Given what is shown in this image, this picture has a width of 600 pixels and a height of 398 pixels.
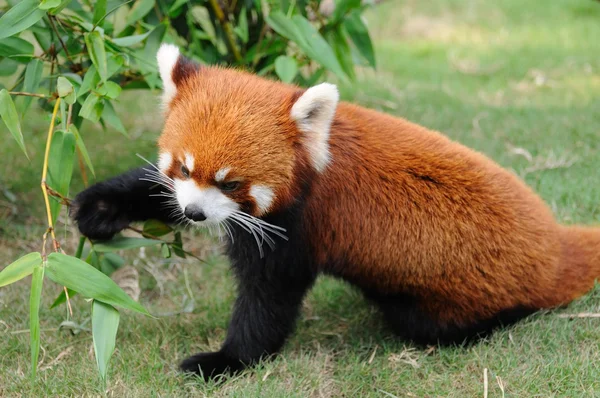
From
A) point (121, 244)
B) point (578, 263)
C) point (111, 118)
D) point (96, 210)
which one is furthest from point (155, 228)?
point (578, 263)

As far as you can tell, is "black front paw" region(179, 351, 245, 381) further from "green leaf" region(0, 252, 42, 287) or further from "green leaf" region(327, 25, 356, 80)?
"green leaf" region(327, 25, 356, 80)

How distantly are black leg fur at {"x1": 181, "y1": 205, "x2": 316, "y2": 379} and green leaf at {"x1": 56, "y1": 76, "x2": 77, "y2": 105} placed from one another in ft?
2.64

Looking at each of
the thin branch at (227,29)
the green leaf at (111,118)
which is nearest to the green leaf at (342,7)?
the thin branch at (227,29)

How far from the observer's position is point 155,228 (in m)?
3.11

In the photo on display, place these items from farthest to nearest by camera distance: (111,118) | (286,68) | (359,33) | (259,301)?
(359,33)
(286,68)
(111,118)
(259,301)

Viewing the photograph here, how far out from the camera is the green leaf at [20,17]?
2.56 meters

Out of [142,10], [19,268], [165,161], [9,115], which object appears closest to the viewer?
[19,268]

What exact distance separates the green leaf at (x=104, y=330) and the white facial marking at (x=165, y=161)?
0.57 metres

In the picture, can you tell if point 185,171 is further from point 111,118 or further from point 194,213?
point 111,118

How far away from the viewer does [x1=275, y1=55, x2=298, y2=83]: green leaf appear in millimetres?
3592

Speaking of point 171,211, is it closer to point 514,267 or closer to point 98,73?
point 98,73

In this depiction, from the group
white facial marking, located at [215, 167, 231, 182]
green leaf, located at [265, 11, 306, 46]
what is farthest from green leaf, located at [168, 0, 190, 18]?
white facial marking, located at [215, 167, 231, 182]

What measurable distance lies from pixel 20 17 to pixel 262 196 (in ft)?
3.58

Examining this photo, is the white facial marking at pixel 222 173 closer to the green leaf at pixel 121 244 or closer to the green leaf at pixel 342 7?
the green leaf at pixel 121 244
